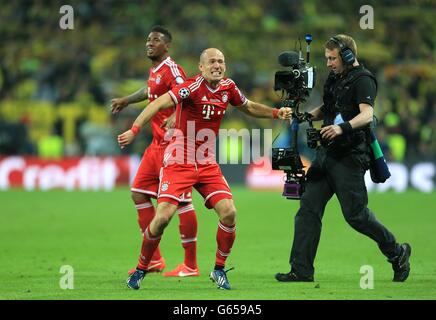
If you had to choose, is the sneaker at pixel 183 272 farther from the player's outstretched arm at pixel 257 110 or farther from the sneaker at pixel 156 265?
the player's outstretched arm at pixel 257 110

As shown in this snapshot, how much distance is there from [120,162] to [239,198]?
450 centimetres

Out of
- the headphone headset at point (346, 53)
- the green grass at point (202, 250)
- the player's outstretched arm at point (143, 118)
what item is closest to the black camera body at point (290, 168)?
the green grass at point (202, 250)

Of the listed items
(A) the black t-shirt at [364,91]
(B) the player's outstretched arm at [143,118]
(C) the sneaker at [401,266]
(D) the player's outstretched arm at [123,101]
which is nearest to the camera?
(B) the player's outstretched arm at [143,118]

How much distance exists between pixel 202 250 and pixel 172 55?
1670 centimetres

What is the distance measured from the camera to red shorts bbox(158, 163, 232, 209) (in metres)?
10.2

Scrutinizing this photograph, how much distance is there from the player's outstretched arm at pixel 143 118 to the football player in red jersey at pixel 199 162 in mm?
13

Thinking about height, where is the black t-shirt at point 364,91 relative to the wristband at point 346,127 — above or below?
above

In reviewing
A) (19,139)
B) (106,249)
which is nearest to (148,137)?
(19,139)

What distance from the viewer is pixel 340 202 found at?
1063cm

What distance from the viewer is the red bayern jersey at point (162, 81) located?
11680 millimetres

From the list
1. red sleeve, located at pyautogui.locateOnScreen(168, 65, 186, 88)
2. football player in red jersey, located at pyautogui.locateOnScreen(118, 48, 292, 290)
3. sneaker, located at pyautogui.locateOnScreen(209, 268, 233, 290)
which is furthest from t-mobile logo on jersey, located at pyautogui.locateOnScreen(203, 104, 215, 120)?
sneaker, located at pyautogui.locateOnScreen(209, 268, 233, 290)

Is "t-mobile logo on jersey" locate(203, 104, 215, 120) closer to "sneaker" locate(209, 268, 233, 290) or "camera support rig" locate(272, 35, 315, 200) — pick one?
"camera support rig" locate(272, 35, 315, 200)

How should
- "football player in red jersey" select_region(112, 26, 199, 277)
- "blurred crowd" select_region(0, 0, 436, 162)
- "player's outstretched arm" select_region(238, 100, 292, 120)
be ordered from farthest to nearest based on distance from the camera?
"blurred crowd" select_region(0, 0, 436, 162)
"football player in red jersey" select_region(112, 26, 199, 277)
"player's outstretched arm" select_region(238, 100, 292, 120)

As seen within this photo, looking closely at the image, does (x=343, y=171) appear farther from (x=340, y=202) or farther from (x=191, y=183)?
(x=191, y=183)
